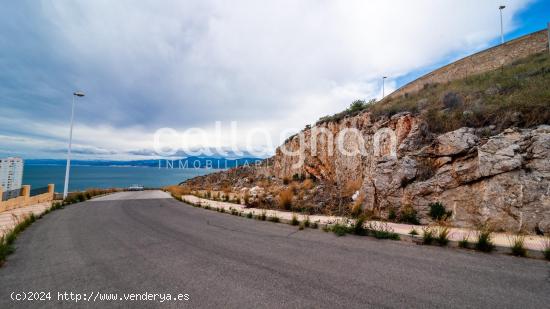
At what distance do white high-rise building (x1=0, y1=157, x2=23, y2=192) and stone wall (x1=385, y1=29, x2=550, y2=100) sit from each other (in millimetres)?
44924

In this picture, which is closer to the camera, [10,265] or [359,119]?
[10,265]

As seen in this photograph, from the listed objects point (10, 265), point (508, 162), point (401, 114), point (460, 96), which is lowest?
point (10, 265)

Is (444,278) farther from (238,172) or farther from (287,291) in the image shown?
(238,172)

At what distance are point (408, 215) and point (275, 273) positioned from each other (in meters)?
6.24

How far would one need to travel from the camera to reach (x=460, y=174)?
312 inches

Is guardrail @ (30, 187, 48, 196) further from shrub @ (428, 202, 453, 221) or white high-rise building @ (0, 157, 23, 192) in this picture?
shrub @ (428, 202, 453, 221)

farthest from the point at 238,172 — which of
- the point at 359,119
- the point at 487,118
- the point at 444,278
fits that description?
the point at 444,278

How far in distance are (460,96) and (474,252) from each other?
10851 millimetres

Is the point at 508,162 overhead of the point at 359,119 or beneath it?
beneath

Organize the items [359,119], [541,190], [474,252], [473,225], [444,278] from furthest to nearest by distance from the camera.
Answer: [359,119] → [473,225] → [541,190] → [474,252] → [444,278]

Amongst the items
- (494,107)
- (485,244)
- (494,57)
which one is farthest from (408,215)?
(494,57)

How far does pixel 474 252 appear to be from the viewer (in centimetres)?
519

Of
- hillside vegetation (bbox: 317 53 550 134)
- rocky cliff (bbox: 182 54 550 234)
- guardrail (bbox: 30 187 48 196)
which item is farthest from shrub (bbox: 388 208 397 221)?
guardrail (bbox: 30 187 48 196)

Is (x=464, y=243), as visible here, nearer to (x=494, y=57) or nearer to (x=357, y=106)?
(x=357, y=106)
